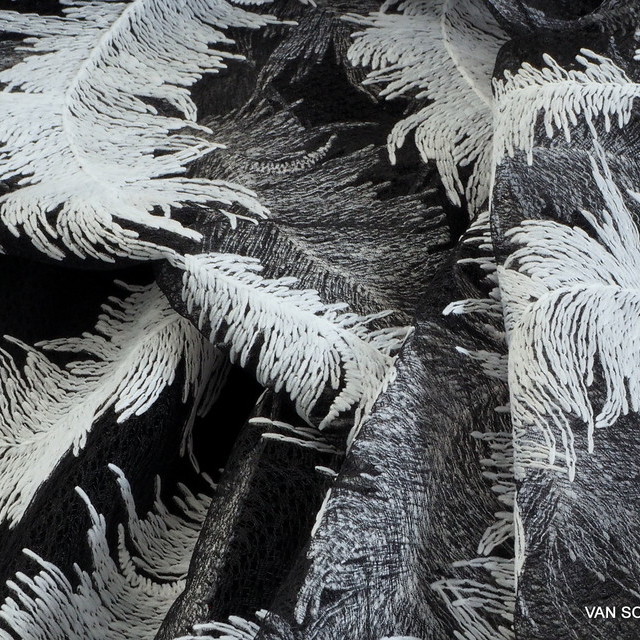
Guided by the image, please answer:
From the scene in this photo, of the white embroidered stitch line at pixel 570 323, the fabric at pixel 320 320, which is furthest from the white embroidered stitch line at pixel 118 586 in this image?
the white embroidered stitch line at pixel 570 323

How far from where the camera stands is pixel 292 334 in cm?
49

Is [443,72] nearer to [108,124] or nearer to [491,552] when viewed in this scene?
[108,124]

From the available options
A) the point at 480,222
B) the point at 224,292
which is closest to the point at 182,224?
the point at 224,292

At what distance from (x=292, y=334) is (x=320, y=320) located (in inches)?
0.7

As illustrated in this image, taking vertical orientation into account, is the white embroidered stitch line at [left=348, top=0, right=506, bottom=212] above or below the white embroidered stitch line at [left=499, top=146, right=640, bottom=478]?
above

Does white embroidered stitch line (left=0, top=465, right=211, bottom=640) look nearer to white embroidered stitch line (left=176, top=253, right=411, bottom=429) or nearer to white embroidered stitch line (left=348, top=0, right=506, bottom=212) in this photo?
white embroidered stitch line (left=176, top=253, right=411, bottom=429)

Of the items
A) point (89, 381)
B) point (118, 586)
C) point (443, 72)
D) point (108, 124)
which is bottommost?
point (118, 586)

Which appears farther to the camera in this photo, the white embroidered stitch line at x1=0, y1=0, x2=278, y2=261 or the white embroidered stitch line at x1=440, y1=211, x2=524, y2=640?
the white embroidered stitch line at x1=0, y1=0, x2=278, y2=261

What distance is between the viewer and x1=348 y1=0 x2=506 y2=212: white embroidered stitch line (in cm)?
56

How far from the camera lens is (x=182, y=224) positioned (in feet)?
1.73

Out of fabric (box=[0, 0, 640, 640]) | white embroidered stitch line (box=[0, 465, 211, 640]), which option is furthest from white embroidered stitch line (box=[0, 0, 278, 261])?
white embroidered stitch line (box=[0, 465, 211, 640])

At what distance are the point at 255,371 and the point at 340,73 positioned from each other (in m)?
0.25

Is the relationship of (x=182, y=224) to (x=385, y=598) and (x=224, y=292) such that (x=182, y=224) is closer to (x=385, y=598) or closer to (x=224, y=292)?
(x=224, y=292)

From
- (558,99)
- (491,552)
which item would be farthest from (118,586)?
(558,99)
